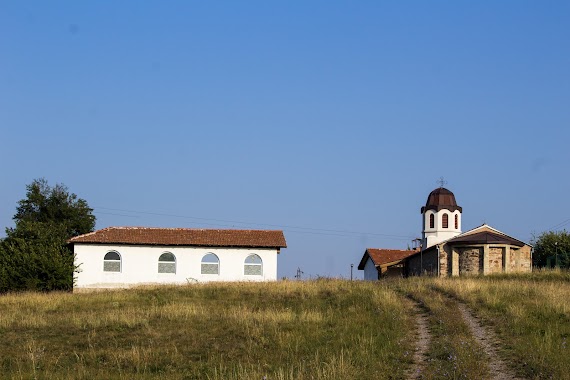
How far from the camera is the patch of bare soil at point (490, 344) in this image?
14471mm

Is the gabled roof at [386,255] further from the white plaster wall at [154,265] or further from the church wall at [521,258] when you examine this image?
the white plaster wall at [154,265]

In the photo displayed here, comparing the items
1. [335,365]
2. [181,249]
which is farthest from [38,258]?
[335,365]

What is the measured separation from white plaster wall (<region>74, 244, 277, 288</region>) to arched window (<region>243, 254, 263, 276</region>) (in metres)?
0.20

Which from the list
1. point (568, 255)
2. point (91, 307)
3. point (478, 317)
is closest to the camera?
point (478, 317)

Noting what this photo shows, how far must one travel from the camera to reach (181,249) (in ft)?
153

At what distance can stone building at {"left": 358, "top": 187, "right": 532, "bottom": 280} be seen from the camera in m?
49.3

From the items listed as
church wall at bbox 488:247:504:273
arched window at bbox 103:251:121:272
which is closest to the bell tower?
church wall at bbox 488:247:504:273

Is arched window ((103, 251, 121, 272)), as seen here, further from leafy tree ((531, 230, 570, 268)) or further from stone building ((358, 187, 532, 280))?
leafy tree ((531, 230, 570, 268))

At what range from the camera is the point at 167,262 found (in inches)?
1834

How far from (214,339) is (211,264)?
27.1 m

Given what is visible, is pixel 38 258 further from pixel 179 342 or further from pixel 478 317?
pixel 478 317

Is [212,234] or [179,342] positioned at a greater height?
[212,234]

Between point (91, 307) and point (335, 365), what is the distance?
58.5 ft

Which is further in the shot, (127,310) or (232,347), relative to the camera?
(127,310)
